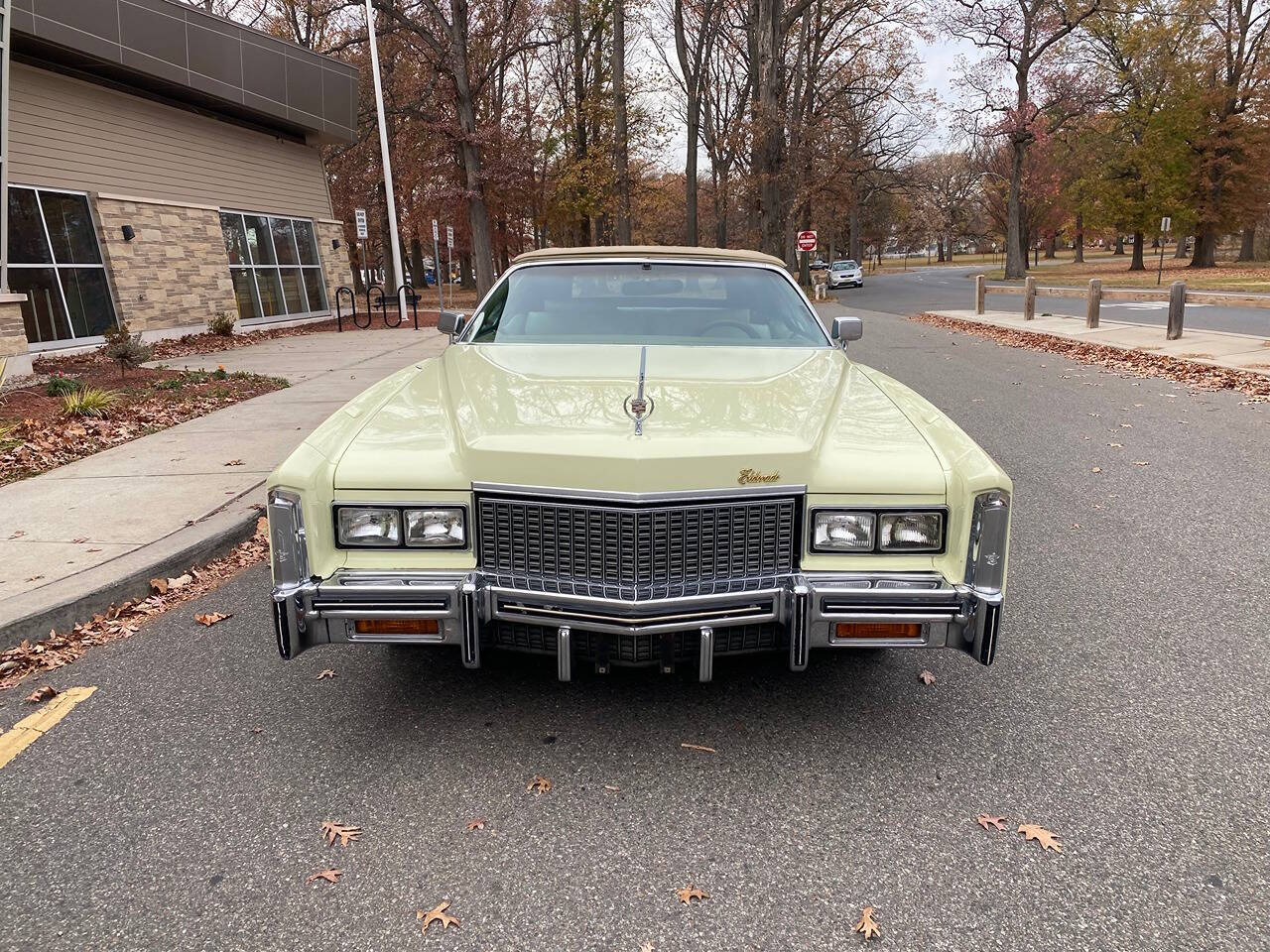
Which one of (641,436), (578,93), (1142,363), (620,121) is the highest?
(578,93)

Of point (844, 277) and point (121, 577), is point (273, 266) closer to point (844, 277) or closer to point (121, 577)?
point (121, 577)

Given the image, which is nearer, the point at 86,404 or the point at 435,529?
the point at 435,529

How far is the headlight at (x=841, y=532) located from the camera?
2.65m

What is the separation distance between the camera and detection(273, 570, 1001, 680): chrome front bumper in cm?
257

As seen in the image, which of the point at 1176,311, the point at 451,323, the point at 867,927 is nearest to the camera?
the point at 867,927

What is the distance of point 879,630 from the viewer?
2.63 metres

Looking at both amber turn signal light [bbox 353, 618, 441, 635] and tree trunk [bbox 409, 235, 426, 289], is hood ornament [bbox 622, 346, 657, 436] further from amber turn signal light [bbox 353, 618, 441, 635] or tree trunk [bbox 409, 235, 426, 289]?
tree trunk [bbox 409, 235, 426, 289]

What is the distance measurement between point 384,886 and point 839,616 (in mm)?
1473

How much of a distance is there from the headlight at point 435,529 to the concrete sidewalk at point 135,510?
2229 mm

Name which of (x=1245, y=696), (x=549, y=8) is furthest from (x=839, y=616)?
(x=549, y=8)

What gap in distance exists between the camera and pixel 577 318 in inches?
166

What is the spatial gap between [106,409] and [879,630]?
8.18 m

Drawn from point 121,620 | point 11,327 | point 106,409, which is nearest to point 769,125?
point 11,327

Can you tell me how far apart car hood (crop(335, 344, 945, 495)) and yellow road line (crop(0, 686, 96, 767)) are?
1.52 metres
